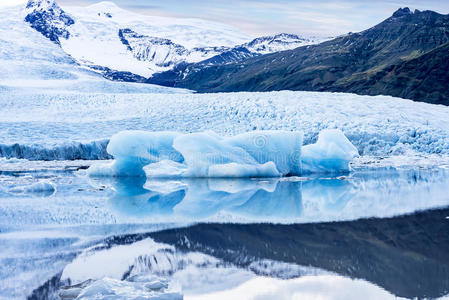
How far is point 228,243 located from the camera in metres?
4.77

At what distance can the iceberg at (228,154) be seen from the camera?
37.0 feet

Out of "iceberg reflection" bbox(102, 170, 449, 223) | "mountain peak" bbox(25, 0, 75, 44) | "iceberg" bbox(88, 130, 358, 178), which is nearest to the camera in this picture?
"iceberg reflection" bbox(102, 170, 449, 223)

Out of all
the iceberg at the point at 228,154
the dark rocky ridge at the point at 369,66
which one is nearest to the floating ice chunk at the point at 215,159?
the iceberg at the point at 228,154

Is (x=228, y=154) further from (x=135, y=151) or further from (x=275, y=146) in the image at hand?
(x=135, y=151)

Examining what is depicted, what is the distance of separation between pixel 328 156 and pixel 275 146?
1.66m

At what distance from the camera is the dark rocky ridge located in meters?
70.2

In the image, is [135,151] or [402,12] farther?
[402,12]

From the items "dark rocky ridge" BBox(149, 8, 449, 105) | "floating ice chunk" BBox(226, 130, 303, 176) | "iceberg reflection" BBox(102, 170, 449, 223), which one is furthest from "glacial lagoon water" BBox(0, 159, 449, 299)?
"dark rocky ridge" BBox(149, 8, 449, 105)

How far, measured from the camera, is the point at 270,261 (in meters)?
4.12

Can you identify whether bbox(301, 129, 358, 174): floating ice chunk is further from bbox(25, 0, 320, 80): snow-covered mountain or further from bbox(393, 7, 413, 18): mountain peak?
bbox(25, 0, 320, 80): snow-covered mountain

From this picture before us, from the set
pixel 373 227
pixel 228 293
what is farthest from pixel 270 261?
pixel 373 227

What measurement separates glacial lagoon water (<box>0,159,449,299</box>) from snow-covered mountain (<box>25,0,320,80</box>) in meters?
145

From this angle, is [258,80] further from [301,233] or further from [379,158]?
[301,233]

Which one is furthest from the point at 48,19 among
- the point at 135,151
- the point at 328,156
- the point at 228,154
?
the point at 228,154
